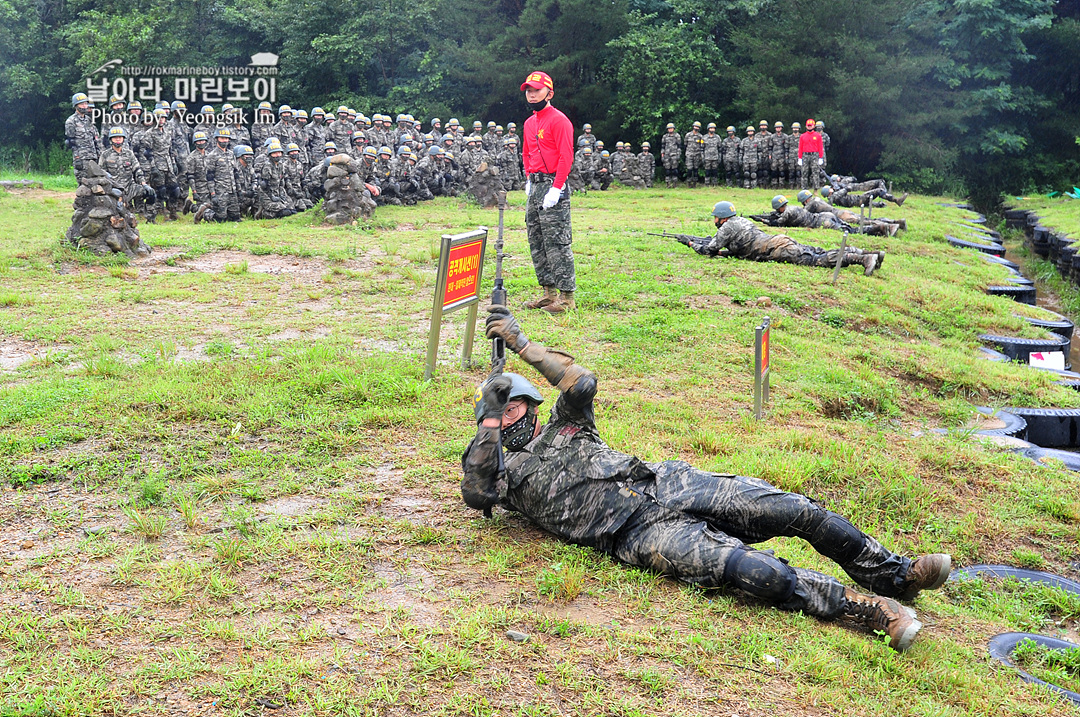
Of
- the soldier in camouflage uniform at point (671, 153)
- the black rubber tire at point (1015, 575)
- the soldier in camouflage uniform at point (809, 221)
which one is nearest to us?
the black rubber tire at point (1015, 575)

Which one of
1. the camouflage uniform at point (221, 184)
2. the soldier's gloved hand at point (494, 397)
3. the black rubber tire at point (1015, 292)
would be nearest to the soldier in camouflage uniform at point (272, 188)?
the camouflage uniform at point (221, 184)

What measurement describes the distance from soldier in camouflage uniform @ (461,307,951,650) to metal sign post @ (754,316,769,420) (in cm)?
201

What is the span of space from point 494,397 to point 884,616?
1.95 meters

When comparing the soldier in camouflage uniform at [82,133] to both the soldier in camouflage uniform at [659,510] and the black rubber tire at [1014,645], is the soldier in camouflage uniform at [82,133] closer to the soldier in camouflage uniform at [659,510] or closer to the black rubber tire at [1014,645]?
the soldier in camouflage uniform at [659,510]

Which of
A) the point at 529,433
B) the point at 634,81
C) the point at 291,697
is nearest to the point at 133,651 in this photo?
the point at 291,697

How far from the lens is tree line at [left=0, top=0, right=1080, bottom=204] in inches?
1158

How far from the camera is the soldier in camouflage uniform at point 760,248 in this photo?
12.4m

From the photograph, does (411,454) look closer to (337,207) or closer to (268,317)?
(268,317)

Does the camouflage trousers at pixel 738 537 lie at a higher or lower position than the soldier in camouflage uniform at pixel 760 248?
lower

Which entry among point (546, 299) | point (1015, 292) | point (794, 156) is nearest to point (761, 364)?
point (546, 299)

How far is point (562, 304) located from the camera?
29.2ft

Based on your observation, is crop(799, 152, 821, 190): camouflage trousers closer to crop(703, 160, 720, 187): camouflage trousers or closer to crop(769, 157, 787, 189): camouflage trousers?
crop(769, 157, 787, 189): camouflage trousers

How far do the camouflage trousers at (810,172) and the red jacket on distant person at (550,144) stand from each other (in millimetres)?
18870

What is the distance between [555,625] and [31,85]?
3485 cm
